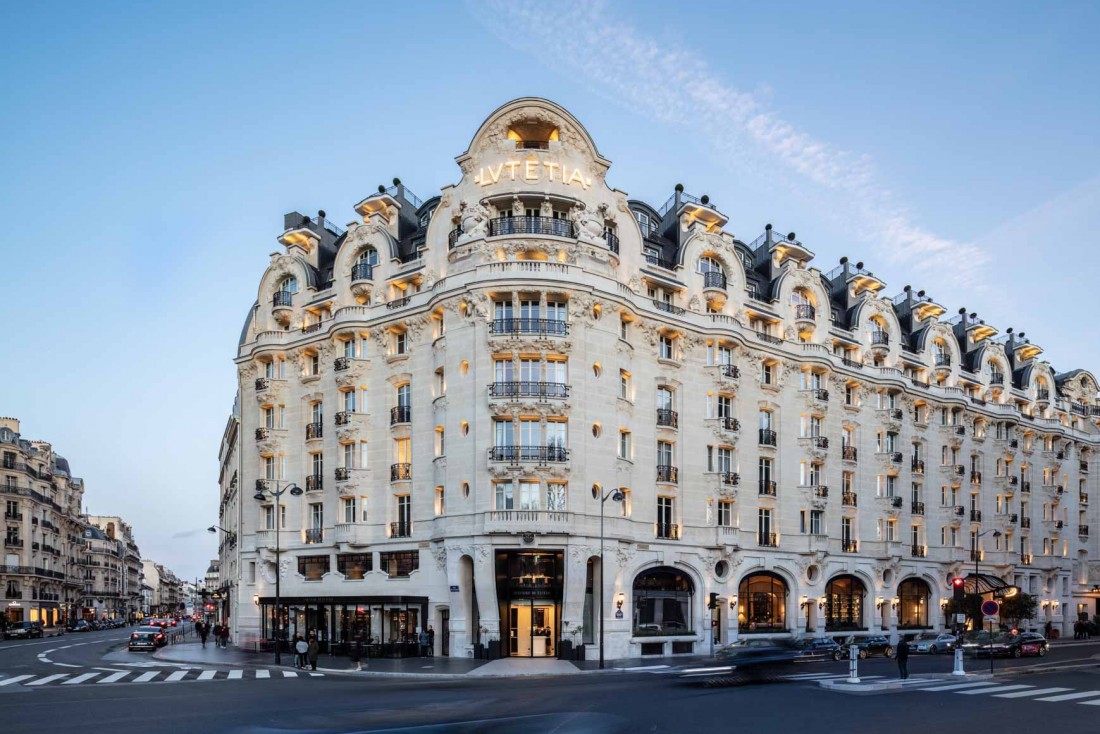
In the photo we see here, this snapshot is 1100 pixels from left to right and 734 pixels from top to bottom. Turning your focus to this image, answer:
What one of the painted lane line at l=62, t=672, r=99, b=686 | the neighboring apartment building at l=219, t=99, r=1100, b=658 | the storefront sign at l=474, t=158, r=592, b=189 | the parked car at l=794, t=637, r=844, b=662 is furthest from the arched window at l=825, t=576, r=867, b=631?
the painted lane line at l=62, t=672, r=99, b=686

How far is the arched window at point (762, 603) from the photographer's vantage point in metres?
55.0

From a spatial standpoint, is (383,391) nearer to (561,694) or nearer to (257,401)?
(257,401)

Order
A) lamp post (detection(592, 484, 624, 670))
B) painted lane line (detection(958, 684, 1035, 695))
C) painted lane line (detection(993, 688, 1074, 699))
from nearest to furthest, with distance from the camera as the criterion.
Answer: painted lane line (detection(993, 688, 1074, 699)) → painted lane line (detection(958, 684, 1035, 695)) → lamp post (detection(592, 484, 624, 670))

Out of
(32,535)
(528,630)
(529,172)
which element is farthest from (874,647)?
(32,535)

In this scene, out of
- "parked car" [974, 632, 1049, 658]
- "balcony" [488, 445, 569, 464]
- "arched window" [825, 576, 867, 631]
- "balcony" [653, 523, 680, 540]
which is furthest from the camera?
"arched window" [825, 576, 867, 631]

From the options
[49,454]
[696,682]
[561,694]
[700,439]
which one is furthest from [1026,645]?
[49,454]

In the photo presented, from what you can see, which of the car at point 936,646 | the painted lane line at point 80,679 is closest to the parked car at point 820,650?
the car at point 936,646

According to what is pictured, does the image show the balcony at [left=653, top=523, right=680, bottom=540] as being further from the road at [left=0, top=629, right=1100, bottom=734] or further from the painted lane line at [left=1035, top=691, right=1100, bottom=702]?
the painted lane line at [left=1035, top=691, right=1100, bottom=702]

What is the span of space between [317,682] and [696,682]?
14.1m

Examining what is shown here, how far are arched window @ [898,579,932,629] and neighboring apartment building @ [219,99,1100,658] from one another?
148 millimetres

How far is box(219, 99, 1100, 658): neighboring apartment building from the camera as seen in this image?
150 feet

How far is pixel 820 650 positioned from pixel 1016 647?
11.2 m

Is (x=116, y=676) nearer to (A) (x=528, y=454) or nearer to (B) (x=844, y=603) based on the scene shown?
(A) (x=528, y=454)

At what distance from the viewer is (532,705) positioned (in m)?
24.9
